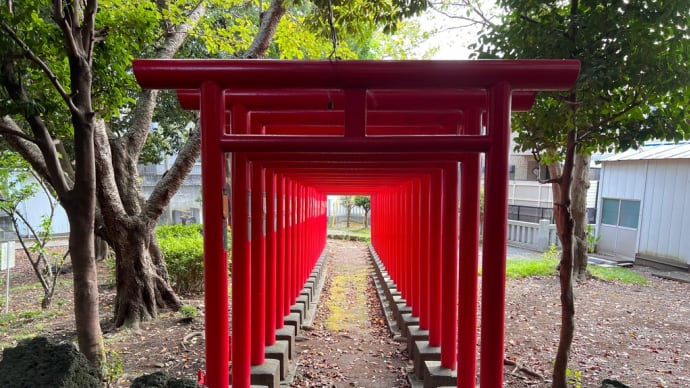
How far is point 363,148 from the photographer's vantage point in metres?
2.28

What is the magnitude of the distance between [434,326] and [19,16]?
4710 millimetres

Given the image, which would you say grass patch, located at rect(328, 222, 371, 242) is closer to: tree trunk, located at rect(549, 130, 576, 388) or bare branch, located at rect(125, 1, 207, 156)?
bare branch, located at rect(125, 1, 207, 156)

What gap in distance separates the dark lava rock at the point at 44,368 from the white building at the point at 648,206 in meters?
13.2

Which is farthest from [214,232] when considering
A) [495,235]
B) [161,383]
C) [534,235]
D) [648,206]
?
[534,235]

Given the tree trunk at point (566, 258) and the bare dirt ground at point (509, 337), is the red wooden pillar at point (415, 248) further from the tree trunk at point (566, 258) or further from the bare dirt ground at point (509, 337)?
the tree trunk at point (566, 258)

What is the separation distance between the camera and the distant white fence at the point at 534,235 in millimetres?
14445

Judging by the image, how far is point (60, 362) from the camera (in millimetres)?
2152

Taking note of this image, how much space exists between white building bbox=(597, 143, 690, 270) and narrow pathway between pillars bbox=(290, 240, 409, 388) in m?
8.24

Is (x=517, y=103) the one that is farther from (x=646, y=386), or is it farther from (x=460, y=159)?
(x=646, y=386)

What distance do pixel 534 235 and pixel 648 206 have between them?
404 centimetres

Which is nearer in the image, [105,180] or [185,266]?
[105,180]

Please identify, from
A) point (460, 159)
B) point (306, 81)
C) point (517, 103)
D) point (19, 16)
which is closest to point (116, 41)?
point (19, 16)

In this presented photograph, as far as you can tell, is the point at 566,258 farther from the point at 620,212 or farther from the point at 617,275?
the point at 620,212

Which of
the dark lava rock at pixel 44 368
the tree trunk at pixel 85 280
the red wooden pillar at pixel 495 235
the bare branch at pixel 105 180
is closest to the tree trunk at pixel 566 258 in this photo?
the red wooden pillar at pixel 495 235
